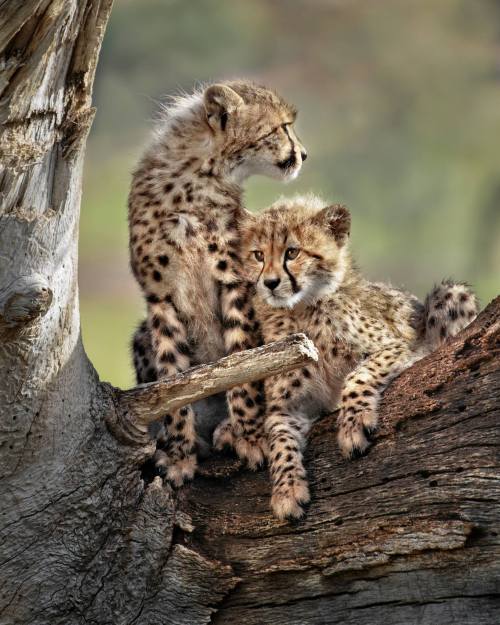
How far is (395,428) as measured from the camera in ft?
9.34

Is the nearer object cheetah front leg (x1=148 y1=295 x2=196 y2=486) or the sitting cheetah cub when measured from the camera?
cheetah front leg (x1=148 y1=295 x2=196 y2=486)

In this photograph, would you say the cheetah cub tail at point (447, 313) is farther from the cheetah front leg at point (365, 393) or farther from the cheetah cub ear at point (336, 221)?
the cheetah cub ear at point (336, 221)

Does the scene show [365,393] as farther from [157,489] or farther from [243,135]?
[243,135]

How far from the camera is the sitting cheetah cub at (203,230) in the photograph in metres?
3.53

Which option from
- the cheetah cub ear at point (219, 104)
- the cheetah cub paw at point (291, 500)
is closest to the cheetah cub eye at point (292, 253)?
the cheetah cub ear at point (219, 104)

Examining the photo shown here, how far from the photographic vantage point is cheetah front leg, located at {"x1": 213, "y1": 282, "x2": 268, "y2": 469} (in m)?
3.23

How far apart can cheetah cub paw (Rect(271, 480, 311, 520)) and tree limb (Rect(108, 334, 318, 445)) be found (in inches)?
16.0

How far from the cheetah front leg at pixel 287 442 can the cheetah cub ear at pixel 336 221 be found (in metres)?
0.61

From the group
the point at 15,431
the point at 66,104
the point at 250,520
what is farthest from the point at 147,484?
the point at 66,104

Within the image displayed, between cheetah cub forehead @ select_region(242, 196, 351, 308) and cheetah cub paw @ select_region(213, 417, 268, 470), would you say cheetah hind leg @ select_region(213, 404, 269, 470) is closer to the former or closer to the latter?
cheetah cub paw @ select_region(213, 417, 268, 470)

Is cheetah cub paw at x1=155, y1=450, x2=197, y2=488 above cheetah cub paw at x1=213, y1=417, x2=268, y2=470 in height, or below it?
below

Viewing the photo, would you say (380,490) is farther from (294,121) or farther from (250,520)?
(294,121)

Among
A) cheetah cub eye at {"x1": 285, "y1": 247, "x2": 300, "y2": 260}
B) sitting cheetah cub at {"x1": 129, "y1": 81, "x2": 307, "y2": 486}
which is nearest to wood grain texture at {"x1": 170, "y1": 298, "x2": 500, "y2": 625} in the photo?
sitting cheetah cub at {"x1": 129, "y1": 81, "x2": 307, "y2": 486}

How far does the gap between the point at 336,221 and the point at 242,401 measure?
0.83 m
